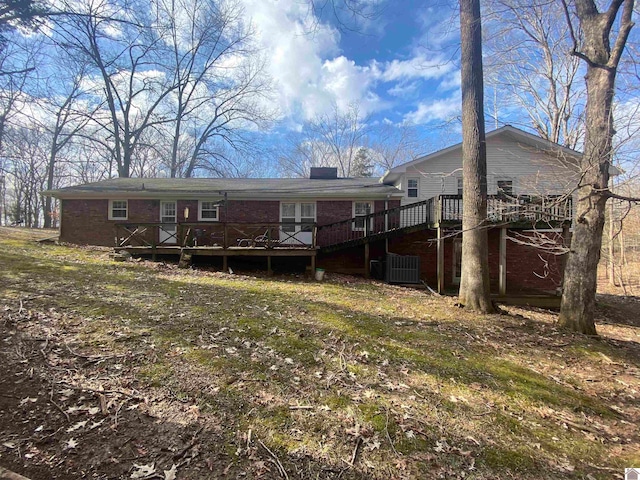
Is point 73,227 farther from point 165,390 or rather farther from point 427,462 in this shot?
point 427,462

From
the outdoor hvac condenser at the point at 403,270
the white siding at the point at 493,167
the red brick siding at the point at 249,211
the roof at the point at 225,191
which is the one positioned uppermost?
the white siding at the point at 493,167

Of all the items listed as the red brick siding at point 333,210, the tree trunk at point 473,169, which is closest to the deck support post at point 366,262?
the red brick siding at point 333,210

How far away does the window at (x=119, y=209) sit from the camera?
554 inches

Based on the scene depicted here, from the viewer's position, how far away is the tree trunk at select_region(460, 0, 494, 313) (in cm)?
712

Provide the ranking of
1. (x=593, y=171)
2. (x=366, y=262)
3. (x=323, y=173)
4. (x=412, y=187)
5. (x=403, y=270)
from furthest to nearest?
(x=323, y=173) < (x=412, y=187) < (x=366, y=262) < (x=403, y=270) < (x=593, y=171)

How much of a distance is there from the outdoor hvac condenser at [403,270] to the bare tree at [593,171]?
5.24 meters

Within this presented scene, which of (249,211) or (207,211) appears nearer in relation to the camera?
(249,211)

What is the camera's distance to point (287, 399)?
327 centimetres

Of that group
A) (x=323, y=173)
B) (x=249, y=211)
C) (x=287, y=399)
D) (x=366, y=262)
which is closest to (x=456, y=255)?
(x=366, y=262)

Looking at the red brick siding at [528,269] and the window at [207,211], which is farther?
the window at [207,211]

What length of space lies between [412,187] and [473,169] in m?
7.39

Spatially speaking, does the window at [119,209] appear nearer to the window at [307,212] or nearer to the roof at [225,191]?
the roof at [225,191]

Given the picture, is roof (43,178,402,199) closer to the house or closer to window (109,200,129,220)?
the house

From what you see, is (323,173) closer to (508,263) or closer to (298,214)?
(298,214)
